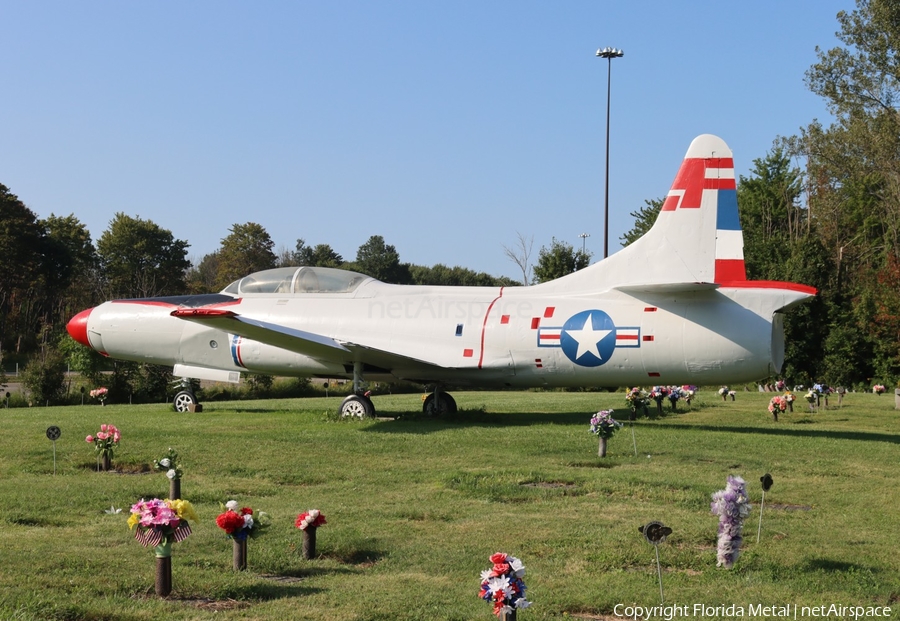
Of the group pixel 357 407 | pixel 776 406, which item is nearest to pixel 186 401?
pixel 357 407

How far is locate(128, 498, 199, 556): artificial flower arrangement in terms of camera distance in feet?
21.2

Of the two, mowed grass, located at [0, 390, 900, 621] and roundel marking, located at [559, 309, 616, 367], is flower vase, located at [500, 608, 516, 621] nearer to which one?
mowed grass, located at [0, 390, 900, 621]

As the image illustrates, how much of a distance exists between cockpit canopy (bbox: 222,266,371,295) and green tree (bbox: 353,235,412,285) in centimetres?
7445

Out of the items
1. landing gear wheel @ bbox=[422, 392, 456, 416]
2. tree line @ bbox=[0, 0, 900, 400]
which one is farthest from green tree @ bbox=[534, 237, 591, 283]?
landing gear wheel @ bbox=[422, 392, 456, 416]

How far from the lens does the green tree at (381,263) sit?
330 ft

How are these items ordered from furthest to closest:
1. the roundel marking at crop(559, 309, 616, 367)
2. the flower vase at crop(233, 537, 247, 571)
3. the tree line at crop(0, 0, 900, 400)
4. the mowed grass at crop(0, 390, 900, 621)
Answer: the tree line at crop(0, 0, 900, 400)
the roundel marking at crop(559, 309, 616, 367)
the flower vase at crop(233, 537, 247, 571)
the mowed grass at crop(0, 390, 900, 621)

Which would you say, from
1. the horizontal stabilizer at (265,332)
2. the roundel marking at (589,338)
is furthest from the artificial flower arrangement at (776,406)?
the horizontal stabilizer at (265,332)

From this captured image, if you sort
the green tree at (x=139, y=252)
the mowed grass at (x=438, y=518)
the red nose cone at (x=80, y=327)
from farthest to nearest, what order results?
the green tree at (x=139, y=252), the red nose cone at (x=80, y=327), the mowed grass at (x=438, y=518)

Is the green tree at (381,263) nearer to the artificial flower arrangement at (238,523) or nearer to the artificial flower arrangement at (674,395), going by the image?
the artificial flower arrangement at (674,395)

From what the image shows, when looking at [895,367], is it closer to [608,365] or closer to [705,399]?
[705,399]

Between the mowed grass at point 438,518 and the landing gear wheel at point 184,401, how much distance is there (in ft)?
12.9

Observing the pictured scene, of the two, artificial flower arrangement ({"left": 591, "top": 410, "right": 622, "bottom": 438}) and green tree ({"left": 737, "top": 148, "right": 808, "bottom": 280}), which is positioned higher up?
green tree ({"left": 737, "top": 148, "right": 808, "bottom": 280})

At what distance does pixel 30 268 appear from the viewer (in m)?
63.9

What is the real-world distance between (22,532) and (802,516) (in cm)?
809
